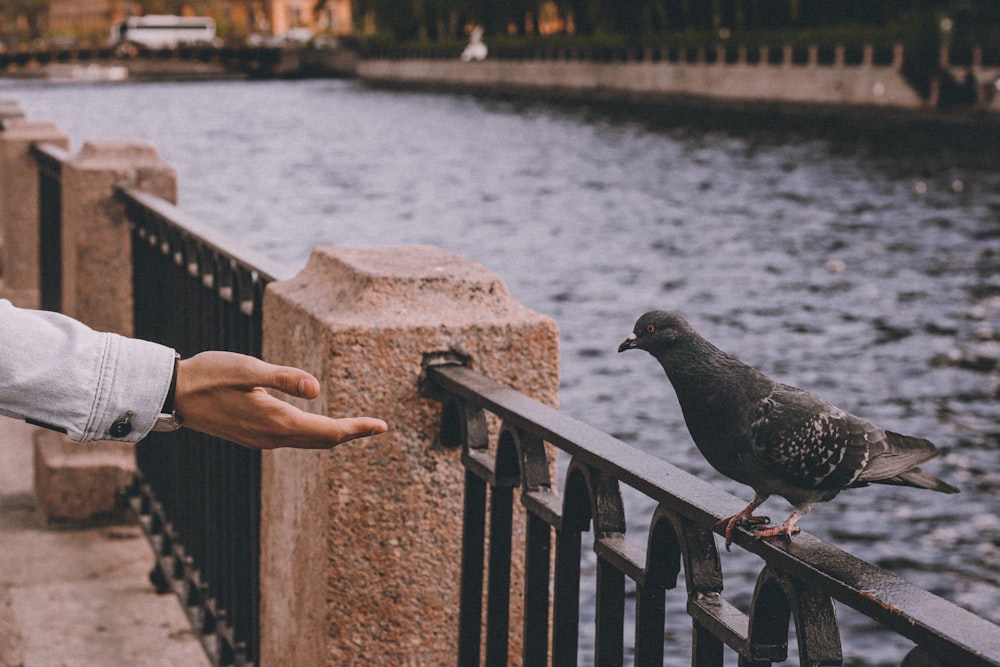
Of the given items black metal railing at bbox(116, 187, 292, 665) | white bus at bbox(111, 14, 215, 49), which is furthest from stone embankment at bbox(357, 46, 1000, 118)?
white bus at bbox(111, 14, 215, 49)

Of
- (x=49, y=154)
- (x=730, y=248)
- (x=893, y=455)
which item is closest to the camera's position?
(x=893, y=455)

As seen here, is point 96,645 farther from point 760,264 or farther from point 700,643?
point 760,264

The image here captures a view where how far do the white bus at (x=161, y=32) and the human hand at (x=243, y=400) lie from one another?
147 metres

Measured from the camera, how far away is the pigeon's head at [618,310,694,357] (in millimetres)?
2104

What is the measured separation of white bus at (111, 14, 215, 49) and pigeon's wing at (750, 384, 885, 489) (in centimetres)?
14743

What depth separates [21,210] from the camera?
845 cm

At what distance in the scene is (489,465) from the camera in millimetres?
2781

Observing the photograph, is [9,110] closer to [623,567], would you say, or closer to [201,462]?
[201,462]

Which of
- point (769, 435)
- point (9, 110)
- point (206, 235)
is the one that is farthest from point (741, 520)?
point (9, 110)

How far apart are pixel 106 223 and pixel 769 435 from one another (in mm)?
4099

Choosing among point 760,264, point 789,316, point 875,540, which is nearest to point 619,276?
point 760,264

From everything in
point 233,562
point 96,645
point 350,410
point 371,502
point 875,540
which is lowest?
point 875,540

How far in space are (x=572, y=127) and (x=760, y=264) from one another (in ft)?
121

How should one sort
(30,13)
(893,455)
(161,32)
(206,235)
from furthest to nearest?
(30,13)
(161,32)
(206,235)
(893,455)
